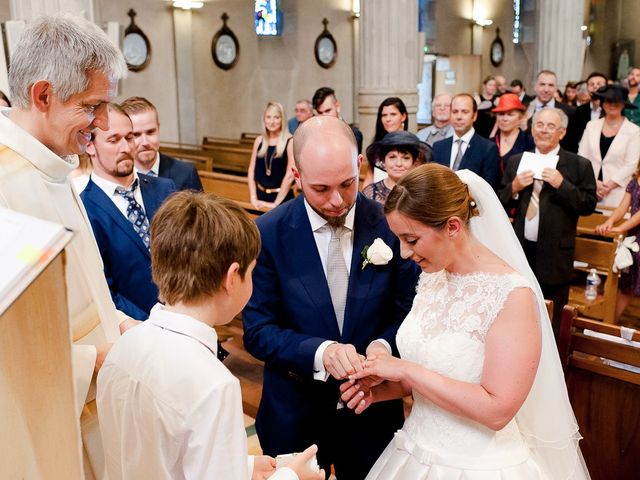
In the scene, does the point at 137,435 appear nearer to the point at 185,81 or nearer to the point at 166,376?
the point at 166,376

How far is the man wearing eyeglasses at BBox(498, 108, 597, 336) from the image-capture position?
4.46 m

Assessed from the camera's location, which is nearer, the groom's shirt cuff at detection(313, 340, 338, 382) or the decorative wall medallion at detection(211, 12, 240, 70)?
the groom's shirt cuff at detection(313, 340, 338, 382)

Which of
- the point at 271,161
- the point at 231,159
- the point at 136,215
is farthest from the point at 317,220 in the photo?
the point at 231,159

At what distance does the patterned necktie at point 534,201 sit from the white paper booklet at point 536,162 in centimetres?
10

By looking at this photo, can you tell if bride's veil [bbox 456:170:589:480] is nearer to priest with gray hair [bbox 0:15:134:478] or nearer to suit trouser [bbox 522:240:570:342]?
priest with gray hair [bbox 0:15:134:478]

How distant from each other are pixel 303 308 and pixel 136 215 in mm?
1028

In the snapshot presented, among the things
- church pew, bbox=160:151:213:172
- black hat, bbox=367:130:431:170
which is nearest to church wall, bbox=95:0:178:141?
church pew, bbox=160:151:213:172

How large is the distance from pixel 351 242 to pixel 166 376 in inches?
45.0

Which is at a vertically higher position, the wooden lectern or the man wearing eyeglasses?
the wooden lectern

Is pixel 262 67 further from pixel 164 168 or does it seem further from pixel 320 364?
pixel 320 364

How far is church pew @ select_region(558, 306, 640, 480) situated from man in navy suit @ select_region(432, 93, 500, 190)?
249 centimetres

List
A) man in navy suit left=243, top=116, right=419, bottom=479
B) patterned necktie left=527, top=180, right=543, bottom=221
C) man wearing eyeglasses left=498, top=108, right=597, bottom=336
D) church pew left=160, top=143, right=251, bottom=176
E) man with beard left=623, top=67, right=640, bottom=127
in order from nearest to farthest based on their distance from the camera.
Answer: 1. man in navy suit left=243, top=116, right=419, bottom=479
2. man wearing eyeglasses left=498, top=108, right=597, bottom=336
3. patterned necktie left=527, top=180, right=543, bottom=221
4. man with beard left=623, top=67, right=640, bottom=127
5. church pew left=160, top=143, right=251, bottom=176

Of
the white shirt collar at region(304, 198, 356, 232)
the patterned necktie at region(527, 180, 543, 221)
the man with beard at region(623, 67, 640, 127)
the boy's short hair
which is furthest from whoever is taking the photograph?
the man with beard at region(623, 67, 640, 127)

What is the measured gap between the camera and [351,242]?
7.77ft
